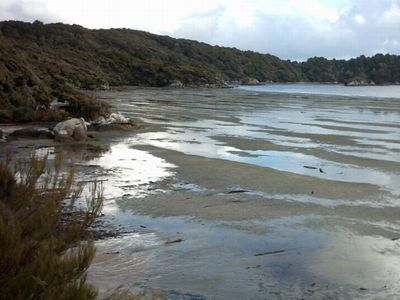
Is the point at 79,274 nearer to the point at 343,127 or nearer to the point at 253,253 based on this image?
the point at 253,253

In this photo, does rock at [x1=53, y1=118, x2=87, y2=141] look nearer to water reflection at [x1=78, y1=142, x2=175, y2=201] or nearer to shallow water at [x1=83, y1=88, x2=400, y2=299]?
shallow water at [x1=83, y1=88, x2=400, y2=299]

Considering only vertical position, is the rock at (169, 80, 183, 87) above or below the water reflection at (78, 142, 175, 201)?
above

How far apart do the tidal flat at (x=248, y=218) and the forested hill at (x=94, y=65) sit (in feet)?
28.3

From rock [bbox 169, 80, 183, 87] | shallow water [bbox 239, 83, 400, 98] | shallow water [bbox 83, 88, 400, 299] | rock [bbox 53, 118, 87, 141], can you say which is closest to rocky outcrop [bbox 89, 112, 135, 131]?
rock [bbox 53, 118, 87, 141]

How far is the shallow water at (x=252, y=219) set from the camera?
259 inches

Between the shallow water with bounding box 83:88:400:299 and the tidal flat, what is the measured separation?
0.02 meters

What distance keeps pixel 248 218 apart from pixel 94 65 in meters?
105

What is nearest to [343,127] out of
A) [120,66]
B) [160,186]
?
[160,186]

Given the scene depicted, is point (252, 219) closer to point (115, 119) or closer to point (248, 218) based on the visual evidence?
point (248, 218)

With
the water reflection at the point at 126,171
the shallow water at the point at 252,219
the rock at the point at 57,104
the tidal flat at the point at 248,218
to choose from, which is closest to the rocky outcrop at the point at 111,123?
the rock at the point at 57,104

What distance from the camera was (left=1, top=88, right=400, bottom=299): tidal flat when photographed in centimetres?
656

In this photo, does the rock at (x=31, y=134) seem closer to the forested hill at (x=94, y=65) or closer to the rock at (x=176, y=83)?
the forested hill at (x=94, y=65)

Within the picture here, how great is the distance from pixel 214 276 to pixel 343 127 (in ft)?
72.7

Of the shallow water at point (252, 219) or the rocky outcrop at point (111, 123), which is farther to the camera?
the rocky outcrop at point (111, 123)
